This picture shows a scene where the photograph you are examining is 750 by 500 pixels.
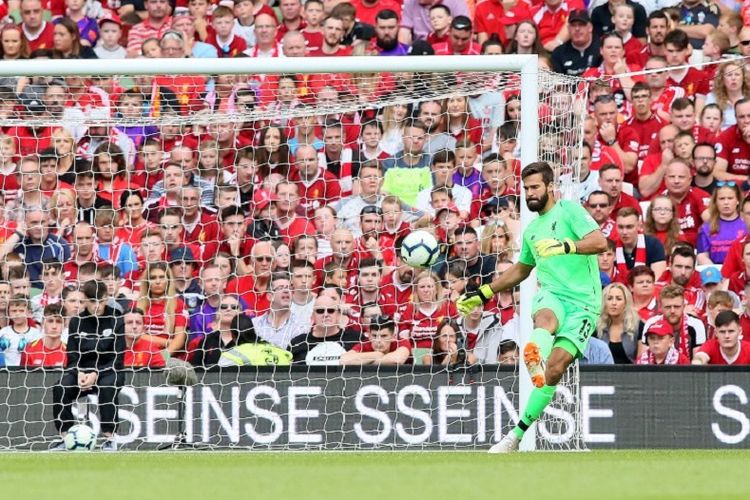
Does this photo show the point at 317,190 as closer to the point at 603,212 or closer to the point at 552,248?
the point at 603,212

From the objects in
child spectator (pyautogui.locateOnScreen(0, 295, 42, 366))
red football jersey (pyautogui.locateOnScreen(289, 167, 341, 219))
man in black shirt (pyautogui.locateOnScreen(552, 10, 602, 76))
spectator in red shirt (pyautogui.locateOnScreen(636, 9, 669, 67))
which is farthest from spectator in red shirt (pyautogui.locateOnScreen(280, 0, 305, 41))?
child spectator (pyautogui.locateOnScreen(0, 295, 42, 366))

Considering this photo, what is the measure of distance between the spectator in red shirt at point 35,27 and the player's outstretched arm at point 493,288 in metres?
7.64

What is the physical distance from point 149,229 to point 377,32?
3.66 m

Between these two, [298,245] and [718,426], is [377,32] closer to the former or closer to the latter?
[298,245]

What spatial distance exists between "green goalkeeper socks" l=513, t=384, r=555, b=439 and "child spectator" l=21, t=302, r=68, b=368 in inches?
172

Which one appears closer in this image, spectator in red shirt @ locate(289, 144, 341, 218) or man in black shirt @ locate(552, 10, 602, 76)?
spectator in red shirt @ locate(289, 144, 341, 218)

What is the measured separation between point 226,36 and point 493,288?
22.3 feet

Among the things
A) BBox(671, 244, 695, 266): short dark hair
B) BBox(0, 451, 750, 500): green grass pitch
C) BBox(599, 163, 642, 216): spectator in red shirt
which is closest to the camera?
BBox(0, 451, 750, 500): green grass pitch

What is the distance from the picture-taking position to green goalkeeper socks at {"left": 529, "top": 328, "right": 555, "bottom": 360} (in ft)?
31.3

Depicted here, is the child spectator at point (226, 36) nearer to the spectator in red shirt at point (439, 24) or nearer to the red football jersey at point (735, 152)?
the spectator in red shirt at point (439, 24)

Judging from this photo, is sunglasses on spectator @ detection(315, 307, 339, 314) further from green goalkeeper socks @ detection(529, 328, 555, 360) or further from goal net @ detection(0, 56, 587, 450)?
green goalkeeper socks @ detection(529, 328, 555, 360)

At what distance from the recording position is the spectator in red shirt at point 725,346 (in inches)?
479

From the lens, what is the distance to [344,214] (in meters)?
13.5

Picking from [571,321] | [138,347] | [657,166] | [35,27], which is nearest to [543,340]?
[571,321]
